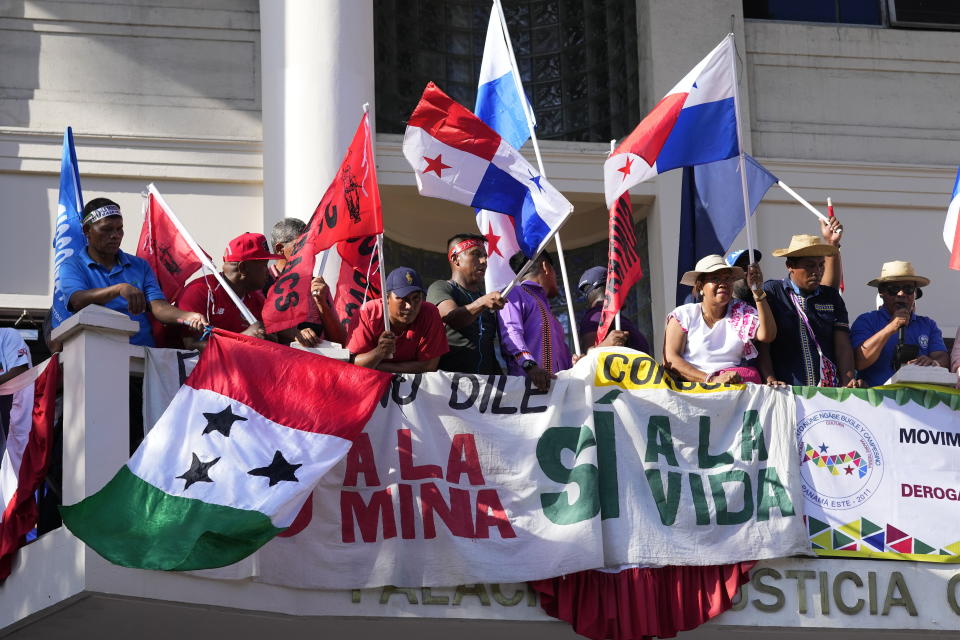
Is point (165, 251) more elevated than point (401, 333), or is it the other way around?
point (165, 251)

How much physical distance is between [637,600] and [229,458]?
8.22 ft

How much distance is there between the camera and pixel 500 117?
13586 mm

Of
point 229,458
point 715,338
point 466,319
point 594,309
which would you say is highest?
point 594,309

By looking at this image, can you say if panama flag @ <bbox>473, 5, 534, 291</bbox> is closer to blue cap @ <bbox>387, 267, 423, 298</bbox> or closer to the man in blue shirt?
blue cap @ <bbox>387, 267, 423, 298</bbox>

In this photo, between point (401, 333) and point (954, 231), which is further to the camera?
point (954, 231)

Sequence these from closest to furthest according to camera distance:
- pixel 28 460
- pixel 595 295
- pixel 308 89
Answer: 1. pixel 28 460
2. pixel 595 295
3. pixel 308 89

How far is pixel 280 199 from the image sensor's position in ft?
49.3

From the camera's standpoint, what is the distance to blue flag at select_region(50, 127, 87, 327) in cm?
1105

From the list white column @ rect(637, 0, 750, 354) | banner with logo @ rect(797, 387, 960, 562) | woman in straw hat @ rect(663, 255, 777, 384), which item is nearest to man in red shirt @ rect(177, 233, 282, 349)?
woman in straw hat @ rect(663, 255, 777, 384)

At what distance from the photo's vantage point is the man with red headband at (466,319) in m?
11.5

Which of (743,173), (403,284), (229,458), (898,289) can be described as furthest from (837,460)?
(229,458)

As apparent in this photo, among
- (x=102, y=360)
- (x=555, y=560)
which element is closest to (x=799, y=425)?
(x=555, y=560)

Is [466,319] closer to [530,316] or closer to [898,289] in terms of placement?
[530,316]

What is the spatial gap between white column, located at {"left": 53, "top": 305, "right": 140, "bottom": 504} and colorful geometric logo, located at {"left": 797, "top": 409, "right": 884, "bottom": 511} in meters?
4.09
